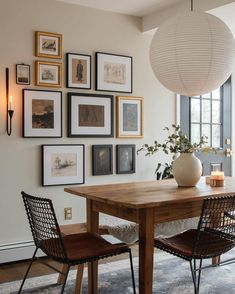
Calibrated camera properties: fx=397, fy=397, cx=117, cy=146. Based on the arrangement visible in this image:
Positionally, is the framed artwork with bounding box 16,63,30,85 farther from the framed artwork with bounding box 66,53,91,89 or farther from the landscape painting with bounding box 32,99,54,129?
the framed artwork with bounding box 66,53,91,89

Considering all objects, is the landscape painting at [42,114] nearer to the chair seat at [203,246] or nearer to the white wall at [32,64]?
the white wall at [32,64]

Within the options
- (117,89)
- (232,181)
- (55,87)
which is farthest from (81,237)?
(117,89)

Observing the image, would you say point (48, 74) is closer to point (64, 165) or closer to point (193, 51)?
point (64, 165)

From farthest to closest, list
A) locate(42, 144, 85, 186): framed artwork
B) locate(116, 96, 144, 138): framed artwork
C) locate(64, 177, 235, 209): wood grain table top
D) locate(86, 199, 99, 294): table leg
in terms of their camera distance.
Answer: locate(116, 96, 144, 138): framed artwork, locate(42, 144, 85, 186): framed artwork, locate(86, 199, 99, 294): table leg, locate(64, 177, 235, 209): wood grain table top

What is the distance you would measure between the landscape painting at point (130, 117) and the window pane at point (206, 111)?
1063 millimetres

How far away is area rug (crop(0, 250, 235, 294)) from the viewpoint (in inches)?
115

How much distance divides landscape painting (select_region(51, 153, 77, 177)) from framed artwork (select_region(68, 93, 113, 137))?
0.70ft

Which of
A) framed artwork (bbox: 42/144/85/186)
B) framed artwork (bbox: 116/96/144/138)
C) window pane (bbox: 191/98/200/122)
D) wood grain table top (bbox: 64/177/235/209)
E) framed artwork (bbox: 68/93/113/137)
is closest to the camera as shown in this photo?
wood grain table top (bbox: 64/177/235/209)

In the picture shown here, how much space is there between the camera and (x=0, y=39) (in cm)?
349

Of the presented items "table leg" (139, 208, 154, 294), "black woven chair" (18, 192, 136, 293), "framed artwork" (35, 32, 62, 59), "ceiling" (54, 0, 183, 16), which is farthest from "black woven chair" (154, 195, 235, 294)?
"ceiling" (54, 0, 183, 16)

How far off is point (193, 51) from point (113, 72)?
1893mm

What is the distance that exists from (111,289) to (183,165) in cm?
106

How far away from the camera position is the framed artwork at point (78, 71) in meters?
3.81

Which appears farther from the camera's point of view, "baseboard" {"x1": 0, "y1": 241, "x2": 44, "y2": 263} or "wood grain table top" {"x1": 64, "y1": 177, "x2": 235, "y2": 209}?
"baseboard" {"x1": 0, "y1": 241, "x2": 44, "y2": 263}
